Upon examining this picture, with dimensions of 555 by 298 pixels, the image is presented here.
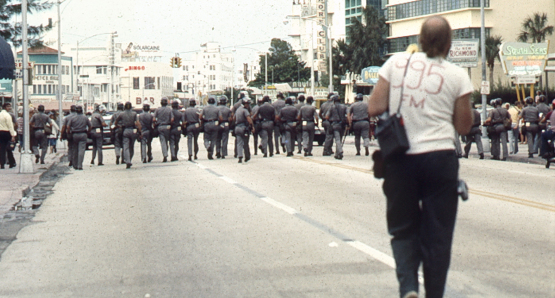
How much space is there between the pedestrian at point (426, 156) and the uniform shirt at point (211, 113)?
20758 mm

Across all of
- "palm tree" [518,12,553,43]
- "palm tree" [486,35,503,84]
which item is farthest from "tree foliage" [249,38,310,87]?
"palm tree" [486,35,503,84]

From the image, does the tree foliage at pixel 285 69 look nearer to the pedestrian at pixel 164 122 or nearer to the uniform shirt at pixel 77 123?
the pedestrian at pixel 164 122

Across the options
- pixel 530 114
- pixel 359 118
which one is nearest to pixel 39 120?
pixel 359 118

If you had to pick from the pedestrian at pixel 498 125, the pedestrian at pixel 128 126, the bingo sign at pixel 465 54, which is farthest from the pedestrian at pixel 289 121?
the bingo sign at pixel 465 54

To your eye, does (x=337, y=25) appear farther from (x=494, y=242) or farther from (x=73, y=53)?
(x=494, y=242)

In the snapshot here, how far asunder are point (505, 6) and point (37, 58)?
6940 cm

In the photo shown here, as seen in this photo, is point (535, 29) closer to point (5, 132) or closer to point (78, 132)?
point (78, 132)

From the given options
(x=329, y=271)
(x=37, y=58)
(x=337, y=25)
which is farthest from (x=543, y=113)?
(x=37, y=58)

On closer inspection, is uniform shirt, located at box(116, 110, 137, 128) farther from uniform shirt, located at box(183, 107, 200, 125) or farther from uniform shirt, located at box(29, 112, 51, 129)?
uniform shirt, located at box(29, 112, 51, 129)

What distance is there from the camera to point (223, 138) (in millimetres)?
26125

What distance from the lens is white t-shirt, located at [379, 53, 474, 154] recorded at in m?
4.95

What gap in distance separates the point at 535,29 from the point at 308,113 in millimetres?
49185

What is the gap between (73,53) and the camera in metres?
162

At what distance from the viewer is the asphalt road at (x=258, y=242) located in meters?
6.79
